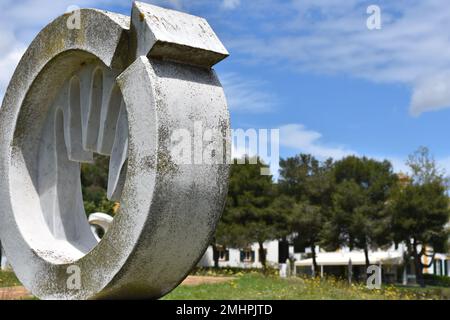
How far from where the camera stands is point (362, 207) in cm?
3375

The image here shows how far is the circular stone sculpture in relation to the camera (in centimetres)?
457

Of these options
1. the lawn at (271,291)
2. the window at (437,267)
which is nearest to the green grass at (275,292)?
the lawn at (271,291)

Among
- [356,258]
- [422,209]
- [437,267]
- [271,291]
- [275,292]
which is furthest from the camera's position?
[437,267]

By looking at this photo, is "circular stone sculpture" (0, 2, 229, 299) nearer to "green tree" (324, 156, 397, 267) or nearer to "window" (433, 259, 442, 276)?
"green tree" (324, 156, 397, 267)

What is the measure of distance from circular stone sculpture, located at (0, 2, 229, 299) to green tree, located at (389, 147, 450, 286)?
92.1 ft

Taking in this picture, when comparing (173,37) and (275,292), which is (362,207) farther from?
(173,37)

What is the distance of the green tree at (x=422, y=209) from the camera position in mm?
32062

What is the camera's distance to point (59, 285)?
5406 millimetres

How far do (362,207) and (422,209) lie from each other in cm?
333

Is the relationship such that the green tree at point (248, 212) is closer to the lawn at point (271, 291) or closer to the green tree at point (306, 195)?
the green tree at point (306, 195)

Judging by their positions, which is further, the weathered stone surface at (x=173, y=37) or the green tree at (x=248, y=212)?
the green tree at (x=248, y=212)

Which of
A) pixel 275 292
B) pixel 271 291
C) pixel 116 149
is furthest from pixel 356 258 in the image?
pixel 116 149

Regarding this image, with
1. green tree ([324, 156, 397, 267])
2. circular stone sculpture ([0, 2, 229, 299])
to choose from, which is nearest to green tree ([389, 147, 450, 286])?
green tree ([324, 156, 397, 267])

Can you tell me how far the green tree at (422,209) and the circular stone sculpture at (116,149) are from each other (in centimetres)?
2808
